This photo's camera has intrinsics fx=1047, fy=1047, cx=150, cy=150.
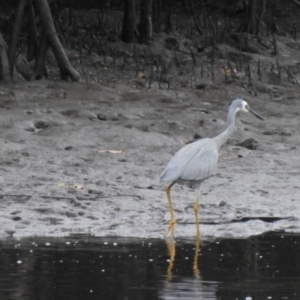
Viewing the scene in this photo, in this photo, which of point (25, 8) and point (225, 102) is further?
point (25, 8)

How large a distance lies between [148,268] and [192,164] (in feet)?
7.08

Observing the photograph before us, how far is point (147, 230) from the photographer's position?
332 inches

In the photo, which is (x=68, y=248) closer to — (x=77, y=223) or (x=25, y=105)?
(x=77, y=223)

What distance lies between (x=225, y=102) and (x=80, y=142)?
322cm

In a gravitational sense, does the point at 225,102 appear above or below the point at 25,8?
below

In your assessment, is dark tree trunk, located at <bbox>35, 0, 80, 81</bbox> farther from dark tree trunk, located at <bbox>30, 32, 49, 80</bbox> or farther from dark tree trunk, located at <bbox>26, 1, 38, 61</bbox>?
dark tree trunk, located at <bbox>26, 1, 38, 61</bbox>

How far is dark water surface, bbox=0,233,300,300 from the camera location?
6184 millimetres

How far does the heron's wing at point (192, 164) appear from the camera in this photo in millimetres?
8867

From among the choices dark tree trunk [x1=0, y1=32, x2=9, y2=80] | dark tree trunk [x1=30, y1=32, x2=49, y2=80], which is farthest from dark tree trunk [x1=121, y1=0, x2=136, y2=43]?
dark tree trunk [x1=0, y1=32, x2=9, y2=80]

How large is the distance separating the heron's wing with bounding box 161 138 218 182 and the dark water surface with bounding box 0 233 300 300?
3.03 ft

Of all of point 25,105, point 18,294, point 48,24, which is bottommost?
point 18,294

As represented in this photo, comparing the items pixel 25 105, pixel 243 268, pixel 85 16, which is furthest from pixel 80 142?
pixel 85 16

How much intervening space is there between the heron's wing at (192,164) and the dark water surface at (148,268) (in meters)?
0.92

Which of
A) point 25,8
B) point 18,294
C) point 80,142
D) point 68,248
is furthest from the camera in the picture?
point 25,8
